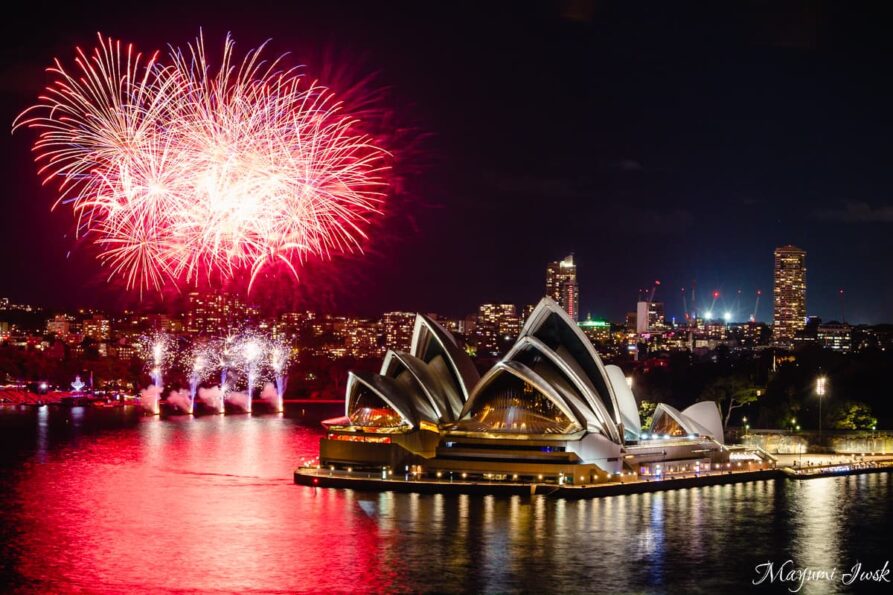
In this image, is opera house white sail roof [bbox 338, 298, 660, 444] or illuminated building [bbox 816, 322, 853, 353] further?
illuminated building [bbox 816, 322, 853, 353]

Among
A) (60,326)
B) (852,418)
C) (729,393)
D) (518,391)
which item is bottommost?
(852,418)

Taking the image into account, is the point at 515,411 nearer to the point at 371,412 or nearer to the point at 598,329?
the point at 371,412

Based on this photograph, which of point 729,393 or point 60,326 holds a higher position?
point 60,326

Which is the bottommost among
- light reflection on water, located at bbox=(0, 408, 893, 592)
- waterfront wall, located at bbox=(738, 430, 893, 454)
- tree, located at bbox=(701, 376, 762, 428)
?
light reflection on water, located at bbox=(0, 408, 893, 592)

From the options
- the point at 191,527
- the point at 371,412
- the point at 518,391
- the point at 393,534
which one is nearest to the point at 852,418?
the point at 518,391

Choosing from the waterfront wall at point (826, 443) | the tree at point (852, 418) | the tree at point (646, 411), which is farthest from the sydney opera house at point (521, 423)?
the tree at point (852, 418)

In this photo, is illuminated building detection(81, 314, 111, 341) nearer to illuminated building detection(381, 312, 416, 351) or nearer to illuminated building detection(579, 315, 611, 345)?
illuminated building detection(381, 312, 416, 351)

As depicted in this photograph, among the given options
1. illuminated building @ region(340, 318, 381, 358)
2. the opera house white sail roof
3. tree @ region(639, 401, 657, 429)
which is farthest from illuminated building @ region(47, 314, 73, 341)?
the opera house white sail roof

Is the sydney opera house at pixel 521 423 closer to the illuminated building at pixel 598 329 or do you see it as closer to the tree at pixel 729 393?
the tree at pixel 729 393

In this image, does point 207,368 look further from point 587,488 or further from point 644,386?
point 587,488
